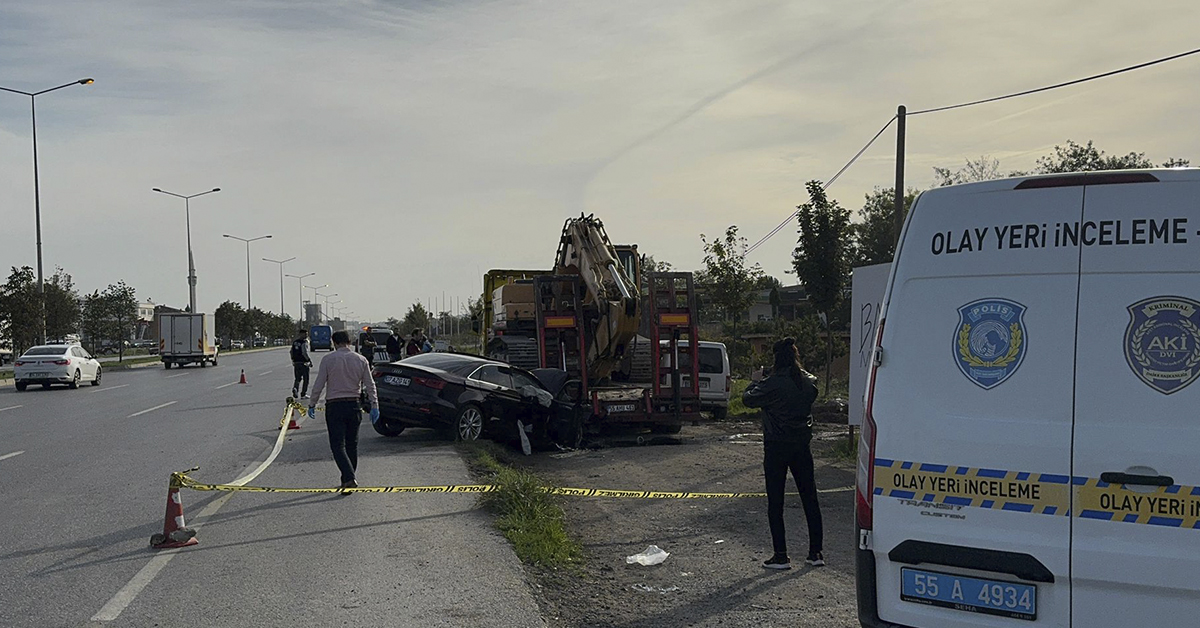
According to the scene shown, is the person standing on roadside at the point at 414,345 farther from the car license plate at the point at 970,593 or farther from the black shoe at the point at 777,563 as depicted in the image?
the car license plate at the point at 970,593

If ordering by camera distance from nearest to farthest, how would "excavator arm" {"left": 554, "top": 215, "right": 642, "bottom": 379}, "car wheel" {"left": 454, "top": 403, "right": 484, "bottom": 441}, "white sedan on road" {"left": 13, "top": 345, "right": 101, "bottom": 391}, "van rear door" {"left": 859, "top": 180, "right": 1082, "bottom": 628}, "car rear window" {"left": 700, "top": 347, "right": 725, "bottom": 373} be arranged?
"van rear door" {"left": 859, "top": 180, "right": 1082, "bottom": 628} < "car wheel" {"left": 454, "top": 403, "right": 484, "bottom": 441} < "excavator arm" {"left": 554, "top": 215, "right": 642, "bottom": 379} < "car rear window" {"left": 700, "top": 347, "right": 725, "bottom": 373} < "white sedan on road" {"left": 13, "top": 345, "right": 101, "bottom": 391}

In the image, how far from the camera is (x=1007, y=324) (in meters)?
4.14

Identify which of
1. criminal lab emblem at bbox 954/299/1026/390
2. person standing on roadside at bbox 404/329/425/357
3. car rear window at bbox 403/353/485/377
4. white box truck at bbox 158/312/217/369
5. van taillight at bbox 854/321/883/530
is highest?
criminal lab emblem at bbox 954/299/1026/390

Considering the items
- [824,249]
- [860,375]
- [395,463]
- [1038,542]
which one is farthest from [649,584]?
[824,249]

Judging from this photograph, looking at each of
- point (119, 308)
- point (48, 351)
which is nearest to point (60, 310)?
point (119, 308)

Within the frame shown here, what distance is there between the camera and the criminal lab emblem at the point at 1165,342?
3.81m

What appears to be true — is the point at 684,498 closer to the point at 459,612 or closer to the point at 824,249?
the point at 459,612

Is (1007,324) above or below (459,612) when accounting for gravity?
A: above

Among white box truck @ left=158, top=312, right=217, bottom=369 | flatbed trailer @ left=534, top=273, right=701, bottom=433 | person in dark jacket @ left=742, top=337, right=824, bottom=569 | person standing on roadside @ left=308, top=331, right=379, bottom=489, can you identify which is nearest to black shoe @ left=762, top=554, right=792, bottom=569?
person in dark jacket @ left=742, top=337, right=824, bottom=569

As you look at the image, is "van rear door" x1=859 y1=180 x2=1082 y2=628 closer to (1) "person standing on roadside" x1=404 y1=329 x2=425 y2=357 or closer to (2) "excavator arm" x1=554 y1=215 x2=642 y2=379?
(2) "excavator arm" x1=554 y1=215 x2=642 y2=379

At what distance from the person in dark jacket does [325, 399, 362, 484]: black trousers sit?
468 centimetres

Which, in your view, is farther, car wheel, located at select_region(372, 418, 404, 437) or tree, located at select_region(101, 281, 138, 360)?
tree, located at select_region(101, 281, 138, 360)

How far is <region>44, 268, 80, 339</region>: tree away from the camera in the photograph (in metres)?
57.8

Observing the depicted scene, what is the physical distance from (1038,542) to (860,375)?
987 centimetres
